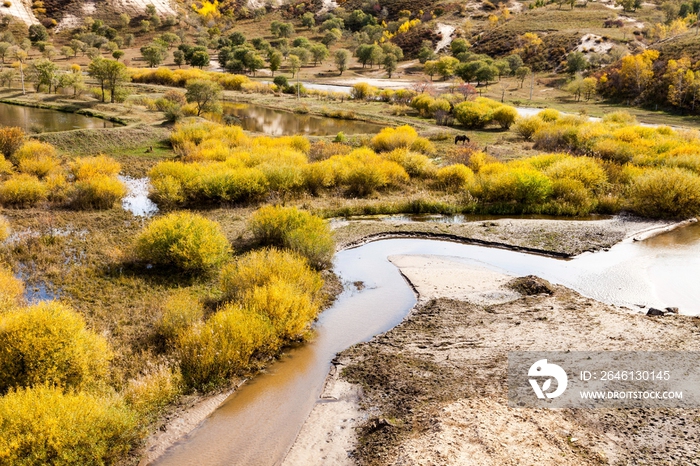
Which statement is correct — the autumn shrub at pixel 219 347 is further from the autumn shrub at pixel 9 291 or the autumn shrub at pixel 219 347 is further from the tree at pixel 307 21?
the tree at pixel 307 21

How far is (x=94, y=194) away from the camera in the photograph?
63.3 feet

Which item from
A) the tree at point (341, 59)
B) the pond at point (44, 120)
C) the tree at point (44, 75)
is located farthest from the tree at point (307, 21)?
the pond at point (44, 120)

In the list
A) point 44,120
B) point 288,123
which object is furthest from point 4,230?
point 288,123

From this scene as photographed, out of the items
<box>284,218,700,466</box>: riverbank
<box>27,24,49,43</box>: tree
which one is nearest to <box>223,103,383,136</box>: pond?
<box>284,218,700,466</box>: riverbank

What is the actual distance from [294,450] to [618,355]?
21.2ft

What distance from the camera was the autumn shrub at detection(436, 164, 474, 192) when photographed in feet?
77.9

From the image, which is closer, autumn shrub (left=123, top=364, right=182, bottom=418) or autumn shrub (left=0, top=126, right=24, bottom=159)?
autumn shrub (left=123, top=364, right=182, bottom=418)

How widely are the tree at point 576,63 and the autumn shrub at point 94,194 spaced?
6463 cm

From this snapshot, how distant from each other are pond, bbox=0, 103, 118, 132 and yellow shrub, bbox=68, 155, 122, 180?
1068 centimetres

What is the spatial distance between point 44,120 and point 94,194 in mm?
20248

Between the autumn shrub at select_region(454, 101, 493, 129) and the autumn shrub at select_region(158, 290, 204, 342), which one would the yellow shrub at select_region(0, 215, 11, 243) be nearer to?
the autumn shrub at select_region(158, 290, 204, 342)

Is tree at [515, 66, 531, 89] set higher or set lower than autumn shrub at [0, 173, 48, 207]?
higher

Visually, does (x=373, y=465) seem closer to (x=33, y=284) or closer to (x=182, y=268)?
(x=182, y=268)

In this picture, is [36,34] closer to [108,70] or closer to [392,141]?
[108,70]
